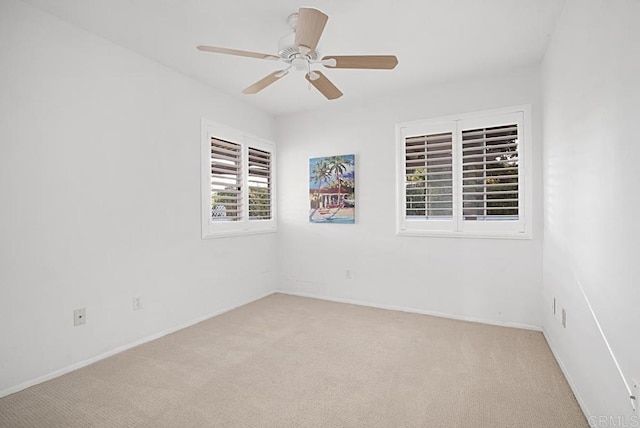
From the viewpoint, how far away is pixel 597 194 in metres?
1.72

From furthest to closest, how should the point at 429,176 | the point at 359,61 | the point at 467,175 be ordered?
the point at 429,176, the point at 467,175, the point at 359,61

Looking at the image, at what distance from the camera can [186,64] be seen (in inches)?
126

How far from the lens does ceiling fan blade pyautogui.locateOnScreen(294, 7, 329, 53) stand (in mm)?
1833

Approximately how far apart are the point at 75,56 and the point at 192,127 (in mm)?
1161

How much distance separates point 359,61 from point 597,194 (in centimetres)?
163

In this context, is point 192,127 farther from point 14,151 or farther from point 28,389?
point 28,389

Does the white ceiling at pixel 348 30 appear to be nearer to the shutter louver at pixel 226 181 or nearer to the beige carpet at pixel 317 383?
the shutter louver at pixel 226 181

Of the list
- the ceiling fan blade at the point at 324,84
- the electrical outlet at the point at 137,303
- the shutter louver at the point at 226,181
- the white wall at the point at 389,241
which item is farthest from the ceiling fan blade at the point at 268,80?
the electrical outlet at the point at 137,303

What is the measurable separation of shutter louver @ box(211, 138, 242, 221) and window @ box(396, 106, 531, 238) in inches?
78.7

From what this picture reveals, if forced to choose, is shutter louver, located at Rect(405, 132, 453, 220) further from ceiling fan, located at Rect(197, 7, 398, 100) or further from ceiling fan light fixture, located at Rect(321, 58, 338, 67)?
ceiling fan light fixture, located at Rect(321, 58, 338, 67)

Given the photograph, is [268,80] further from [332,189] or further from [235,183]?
[332,189]

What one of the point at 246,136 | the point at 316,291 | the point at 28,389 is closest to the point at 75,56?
the point at 246,136

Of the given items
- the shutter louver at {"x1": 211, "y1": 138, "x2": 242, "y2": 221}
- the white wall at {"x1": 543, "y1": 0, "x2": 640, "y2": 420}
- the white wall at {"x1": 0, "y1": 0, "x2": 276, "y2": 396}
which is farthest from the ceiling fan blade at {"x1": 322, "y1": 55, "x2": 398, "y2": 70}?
the shutter louver at {"x1": 211, "y1": 138, "x2": 242, "y2": 221}

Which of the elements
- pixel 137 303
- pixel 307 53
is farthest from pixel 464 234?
pixel 137 303
